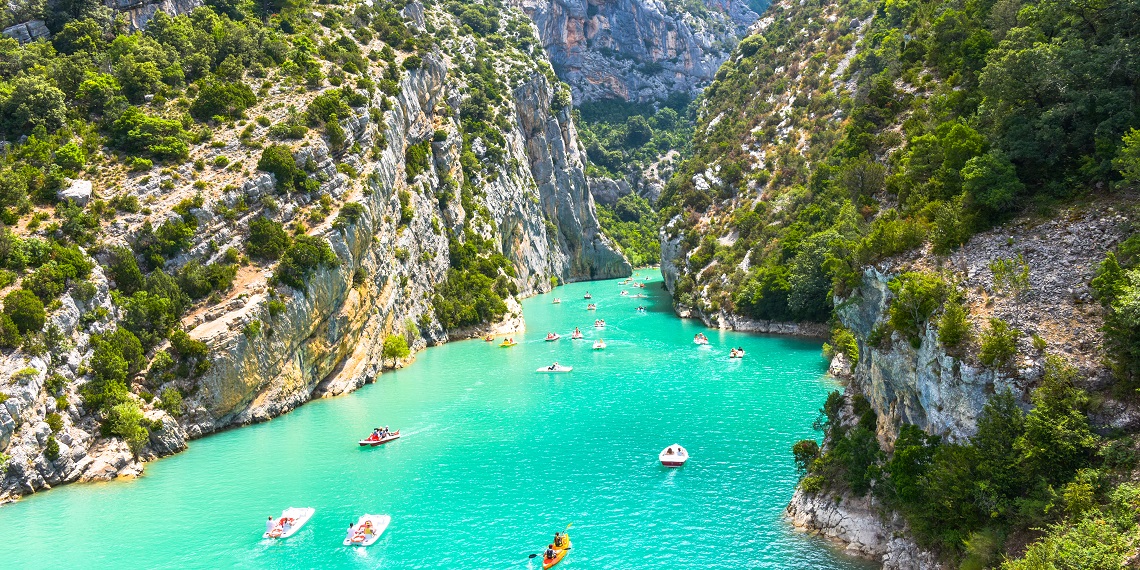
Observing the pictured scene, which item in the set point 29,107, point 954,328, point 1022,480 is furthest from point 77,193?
point 1022,480

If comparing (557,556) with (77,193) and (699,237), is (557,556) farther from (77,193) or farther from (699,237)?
(699,237)

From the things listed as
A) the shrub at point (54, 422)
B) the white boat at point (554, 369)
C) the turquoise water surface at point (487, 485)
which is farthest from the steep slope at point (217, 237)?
the white boat at point (554, 369)

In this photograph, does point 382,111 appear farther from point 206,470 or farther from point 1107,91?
point 1107,91

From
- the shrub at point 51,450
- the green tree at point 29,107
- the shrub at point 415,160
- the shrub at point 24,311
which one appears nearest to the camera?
the shrub at point 51,450

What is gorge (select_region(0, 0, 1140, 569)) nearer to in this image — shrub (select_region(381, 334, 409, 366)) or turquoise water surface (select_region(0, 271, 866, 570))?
shrub (select_region(381, 334, 409, 366))

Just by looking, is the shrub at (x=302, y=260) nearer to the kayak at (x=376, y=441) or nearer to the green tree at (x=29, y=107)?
the kayak at (x=376, y=441)

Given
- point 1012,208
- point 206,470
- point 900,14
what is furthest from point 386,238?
point 900,14
